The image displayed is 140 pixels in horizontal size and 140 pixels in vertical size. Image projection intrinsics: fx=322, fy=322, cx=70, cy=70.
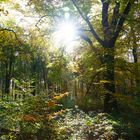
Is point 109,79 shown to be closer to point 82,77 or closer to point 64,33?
point 64,33

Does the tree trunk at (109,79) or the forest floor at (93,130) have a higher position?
the tree trunk at (109,79)

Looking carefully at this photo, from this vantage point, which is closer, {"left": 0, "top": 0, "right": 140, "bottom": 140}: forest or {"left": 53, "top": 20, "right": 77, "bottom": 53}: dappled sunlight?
{"left": 0, "top": 0, "right": 140, "bottom": 140}: forest

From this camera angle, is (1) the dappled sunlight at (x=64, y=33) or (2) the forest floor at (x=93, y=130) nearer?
(2) the forest floor at (x=93, y=130)

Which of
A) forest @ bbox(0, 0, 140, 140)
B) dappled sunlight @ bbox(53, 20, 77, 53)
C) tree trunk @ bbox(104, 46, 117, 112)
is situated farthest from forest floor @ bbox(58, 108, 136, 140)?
dappled sunlight @ bbox(53, 20, 77, 53)

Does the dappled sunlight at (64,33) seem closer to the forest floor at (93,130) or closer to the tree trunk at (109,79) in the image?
the tree trunk at (109,79)

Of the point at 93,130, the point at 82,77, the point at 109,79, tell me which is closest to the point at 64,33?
the point at 82,77

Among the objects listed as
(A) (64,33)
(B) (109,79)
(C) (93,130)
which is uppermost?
(A) (64,33)

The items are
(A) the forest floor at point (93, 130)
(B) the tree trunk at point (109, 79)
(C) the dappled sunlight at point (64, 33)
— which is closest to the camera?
(A) the forest floor at point (93, 130)

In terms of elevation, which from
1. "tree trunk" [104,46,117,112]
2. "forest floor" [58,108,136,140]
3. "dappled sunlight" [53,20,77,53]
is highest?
"dappled sunlight" [53,20,77,53]

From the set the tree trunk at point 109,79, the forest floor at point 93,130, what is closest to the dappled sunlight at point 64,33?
the tree trunk at point 109,79

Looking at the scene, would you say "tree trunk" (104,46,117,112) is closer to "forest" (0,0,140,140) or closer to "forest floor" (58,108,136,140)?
"forest" (0,0,140,140)

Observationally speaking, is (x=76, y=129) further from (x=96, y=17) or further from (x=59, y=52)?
(x=96, y=17)

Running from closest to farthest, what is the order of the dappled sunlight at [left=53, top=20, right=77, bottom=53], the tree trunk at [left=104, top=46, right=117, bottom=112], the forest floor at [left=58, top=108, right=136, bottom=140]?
1. the forest floor at [left=58, top=108, right=136, bottom=140]
2. the tree trunk at [left=104, top=46, right=117, bottom=112]
3. the dappled sunlight at [left=53, top=20, right=77, bottom=53]

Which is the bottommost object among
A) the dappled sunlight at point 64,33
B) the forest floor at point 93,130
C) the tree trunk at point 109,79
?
the forest floor at point 93,130
